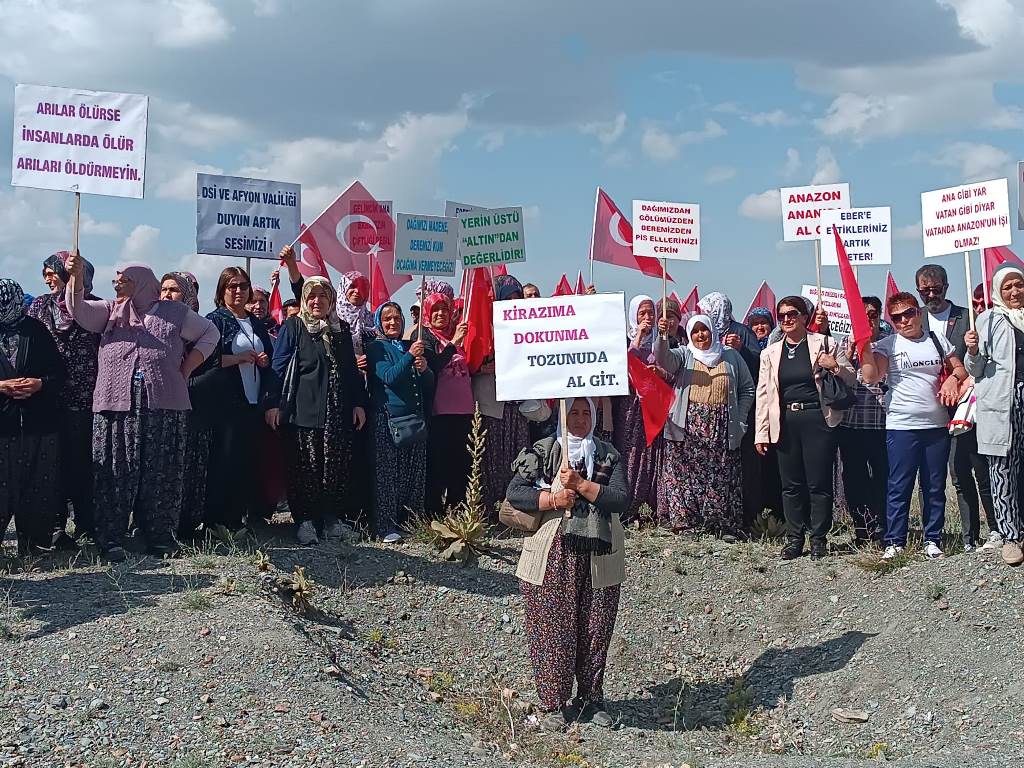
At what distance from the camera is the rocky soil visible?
219 inches

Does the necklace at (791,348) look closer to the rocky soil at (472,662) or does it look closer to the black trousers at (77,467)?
the rocky soil at (472,662)

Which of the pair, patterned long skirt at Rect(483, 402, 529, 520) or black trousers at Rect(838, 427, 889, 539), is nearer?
black trousers at Rect(838, 427, 889, 539)

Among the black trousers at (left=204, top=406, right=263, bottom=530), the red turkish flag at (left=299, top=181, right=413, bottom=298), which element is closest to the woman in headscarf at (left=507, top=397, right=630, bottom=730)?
the black trousers at (left=204, top=406, right=263, bottom=530)

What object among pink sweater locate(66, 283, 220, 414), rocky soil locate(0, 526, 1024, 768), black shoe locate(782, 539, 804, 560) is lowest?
rocky soil locate(0, 526, 1024, 768)

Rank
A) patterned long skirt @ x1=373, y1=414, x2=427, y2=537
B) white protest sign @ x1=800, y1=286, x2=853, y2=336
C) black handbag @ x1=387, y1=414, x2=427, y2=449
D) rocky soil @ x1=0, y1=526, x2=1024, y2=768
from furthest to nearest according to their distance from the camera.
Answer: white protest sign @ x1=800, y1=286, x2=853, y2=336
patterned long skirt @ x1=373, y1=414, x2=427, y2=537
black handbag @ x1=387, y1=414, x2=427, y2=449
rocky soil @ x1=0, y1=526, x2=1024, y2=768

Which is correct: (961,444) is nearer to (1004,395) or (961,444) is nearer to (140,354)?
(1004,395)

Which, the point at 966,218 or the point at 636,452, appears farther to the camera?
the point at 636,452

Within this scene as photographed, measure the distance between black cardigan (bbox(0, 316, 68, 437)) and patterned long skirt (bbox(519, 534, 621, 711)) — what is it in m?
3.61

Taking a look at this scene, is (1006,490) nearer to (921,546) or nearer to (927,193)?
(921,546)

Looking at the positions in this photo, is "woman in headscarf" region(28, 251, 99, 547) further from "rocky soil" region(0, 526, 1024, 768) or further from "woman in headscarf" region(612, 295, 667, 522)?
"woman in headscarf" region(612, 295, 667, 522)

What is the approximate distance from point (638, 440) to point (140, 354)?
4314 millimetres

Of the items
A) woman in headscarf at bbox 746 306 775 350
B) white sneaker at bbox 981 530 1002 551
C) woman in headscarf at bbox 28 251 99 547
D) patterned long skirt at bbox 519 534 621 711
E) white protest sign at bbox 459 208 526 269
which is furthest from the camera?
woman in headscarf at bbox 746 306 775 350

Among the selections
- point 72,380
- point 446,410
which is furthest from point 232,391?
point 446,410

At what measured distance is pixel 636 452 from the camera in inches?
389
